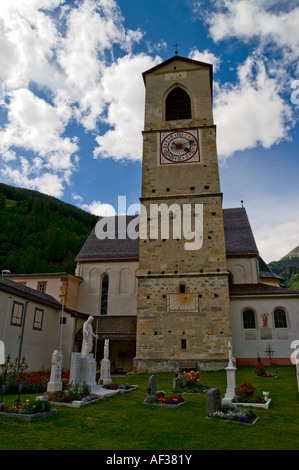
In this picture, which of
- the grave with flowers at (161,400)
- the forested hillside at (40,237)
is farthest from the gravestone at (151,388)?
the forested hillside at (40,237)

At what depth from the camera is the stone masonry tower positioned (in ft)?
77.2

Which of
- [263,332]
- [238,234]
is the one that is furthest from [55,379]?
[238,234]

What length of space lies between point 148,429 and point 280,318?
61.7 feet

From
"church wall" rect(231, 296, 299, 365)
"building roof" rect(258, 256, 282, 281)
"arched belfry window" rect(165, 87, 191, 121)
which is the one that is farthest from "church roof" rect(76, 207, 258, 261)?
"arched belfry window" rect(165, 87, 191, 121)

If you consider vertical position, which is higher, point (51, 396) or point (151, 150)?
point (151, 150)

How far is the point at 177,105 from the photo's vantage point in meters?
30.5

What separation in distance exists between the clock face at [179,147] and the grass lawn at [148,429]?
19.4 metres

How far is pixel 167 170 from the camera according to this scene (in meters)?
27.8

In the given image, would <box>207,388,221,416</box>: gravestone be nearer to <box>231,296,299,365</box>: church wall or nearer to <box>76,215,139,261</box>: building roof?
<box>231,296,299,365</box>: church wall

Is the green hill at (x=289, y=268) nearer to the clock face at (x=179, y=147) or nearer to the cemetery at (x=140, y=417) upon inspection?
the clock face at (x=179, y=147)
